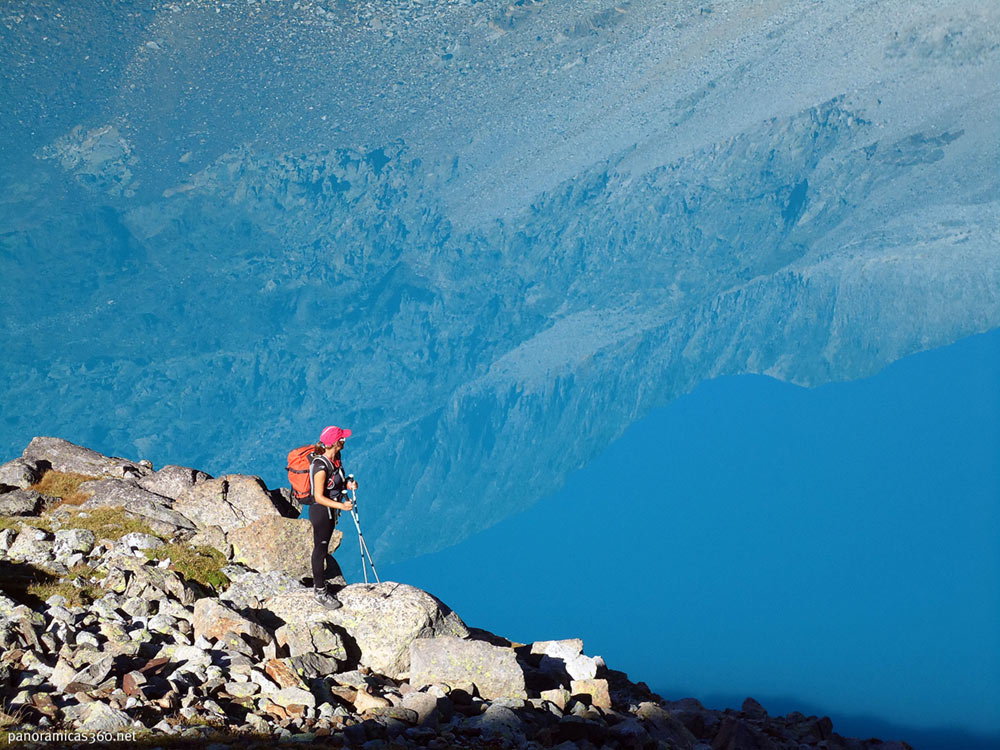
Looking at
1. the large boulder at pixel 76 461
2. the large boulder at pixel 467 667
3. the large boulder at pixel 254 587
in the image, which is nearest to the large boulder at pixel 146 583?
the large boulder at pixel 254 587

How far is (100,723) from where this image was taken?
30.5 ft

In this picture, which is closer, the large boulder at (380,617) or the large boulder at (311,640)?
the large boulder at (311,640)

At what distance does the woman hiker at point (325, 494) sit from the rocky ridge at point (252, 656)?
0.41 meters

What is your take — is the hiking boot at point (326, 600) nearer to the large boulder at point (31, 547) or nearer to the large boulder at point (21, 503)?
the large boulder at point (31, 547)

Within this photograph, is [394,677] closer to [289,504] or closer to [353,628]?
[353,628]

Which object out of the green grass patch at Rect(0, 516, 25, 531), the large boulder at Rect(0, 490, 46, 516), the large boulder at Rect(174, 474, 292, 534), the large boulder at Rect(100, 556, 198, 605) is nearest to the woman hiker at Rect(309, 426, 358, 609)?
the large boulder at Rect(100, 556, 198, 605)

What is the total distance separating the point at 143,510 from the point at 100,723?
910 cm

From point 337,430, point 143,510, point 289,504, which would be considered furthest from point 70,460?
point 337,430

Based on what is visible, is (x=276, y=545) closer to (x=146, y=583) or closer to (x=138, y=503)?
(x=146, y=583)

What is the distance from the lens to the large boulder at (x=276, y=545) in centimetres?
1611

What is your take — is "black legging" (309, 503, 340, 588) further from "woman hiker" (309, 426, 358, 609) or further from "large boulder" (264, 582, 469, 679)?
"large boulder" (264, 582, 469, 679)

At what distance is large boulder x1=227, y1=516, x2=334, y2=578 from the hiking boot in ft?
5.89

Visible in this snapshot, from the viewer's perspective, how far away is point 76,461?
20.5m

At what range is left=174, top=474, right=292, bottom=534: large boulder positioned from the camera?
58.3 ft
